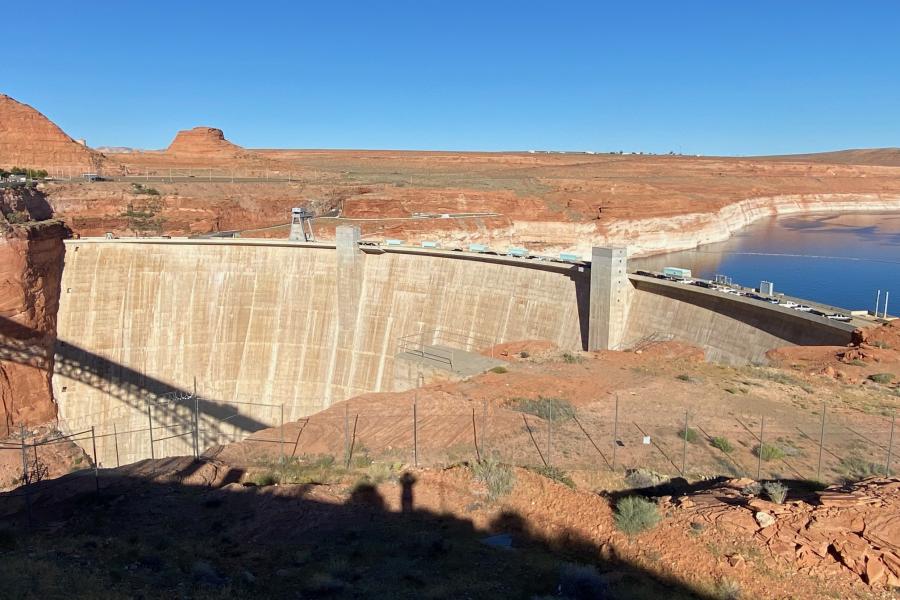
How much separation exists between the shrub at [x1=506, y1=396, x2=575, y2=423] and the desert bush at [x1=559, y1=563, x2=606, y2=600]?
7.09m

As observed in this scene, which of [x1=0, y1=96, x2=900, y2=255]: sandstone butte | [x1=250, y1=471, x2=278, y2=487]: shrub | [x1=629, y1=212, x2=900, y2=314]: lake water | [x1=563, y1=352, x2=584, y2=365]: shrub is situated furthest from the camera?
[x1=629, y1=212, x2=900, y2=314]: lake water

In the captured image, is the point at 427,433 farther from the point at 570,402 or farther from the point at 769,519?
the point at 769,519

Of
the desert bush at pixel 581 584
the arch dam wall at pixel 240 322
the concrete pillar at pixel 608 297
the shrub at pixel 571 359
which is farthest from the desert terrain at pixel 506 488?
the arch dam wall at pixel 240 322

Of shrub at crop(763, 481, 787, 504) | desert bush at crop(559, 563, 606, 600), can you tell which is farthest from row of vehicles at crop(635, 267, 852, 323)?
desert bush at crop(559, 563, 606, 600)

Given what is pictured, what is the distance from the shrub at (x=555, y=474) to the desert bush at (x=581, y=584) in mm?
3294

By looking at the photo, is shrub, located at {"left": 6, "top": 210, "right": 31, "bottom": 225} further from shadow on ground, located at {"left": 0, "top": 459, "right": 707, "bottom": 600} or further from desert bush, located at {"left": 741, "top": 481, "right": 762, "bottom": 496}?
desert bush, located at {"left": 741, "top": 481, "right": 762, "bottom": 496}

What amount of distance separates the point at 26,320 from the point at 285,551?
2313 centimetres

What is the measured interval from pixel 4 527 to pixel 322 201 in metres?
38.9

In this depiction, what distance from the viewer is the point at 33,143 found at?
167 feet

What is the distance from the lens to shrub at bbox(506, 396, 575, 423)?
602 inches

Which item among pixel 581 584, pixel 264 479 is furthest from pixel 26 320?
pixel 581 584

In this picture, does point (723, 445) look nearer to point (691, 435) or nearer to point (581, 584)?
point (691, 435)

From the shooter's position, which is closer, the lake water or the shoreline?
the lake water

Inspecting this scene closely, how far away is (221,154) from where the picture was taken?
66188mm
